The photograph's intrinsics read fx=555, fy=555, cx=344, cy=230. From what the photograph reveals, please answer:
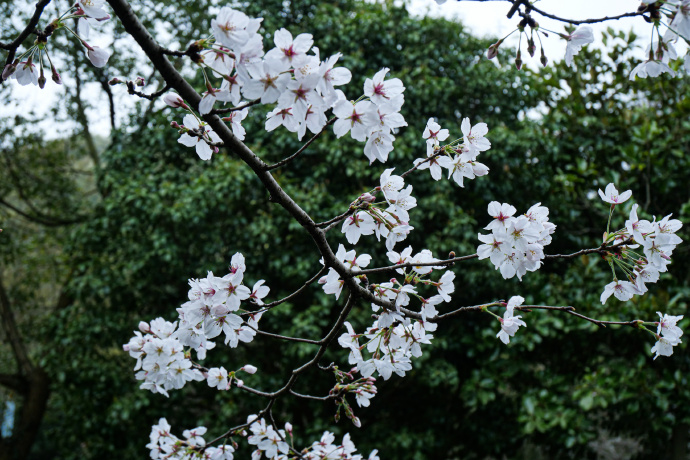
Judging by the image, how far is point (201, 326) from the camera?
1199 millimetres

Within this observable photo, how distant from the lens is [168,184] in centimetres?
417

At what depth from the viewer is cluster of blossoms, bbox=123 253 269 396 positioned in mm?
1103

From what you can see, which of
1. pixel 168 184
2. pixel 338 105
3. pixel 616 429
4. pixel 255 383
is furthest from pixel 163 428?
pixel 616 429

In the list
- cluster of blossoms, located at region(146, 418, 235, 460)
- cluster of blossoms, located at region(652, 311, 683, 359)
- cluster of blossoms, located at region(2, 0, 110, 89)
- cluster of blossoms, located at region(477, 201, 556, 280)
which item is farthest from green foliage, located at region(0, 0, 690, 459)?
cluster of blossoms, located at region(2, 0, 110, 89)

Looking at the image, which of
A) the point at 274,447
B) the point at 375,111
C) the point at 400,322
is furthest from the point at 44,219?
→ the point at 375,111

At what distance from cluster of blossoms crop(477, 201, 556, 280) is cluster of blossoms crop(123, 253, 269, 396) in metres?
0.47

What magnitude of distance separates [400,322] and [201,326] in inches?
17.0

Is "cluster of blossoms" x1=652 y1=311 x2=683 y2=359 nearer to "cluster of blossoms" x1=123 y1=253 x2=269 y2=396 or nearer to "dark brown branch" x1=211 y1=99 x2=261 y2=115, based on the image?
"cluster of blossoms" x1=123 y1=253 x2=269 y2=396

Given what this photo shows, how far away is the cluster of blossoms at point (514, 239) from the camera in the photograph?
107 cm

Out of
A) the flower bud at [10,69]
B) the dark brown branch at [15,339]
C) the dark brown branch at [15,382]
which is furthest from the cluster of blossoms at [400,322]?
the dark brown branch at [15,382]

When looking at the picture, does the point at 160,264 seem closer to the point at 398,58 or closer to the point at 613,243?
the point at 398,58

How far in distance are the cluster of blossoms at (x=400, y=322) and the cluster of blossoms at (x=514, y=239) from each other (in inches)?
4.8

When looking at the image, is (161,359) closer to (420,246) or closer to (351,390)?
(351,390)

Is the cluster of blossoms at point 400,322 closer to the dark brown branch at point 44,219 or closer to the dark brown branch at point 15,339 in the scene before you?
the dark brown branch at point 44,219
